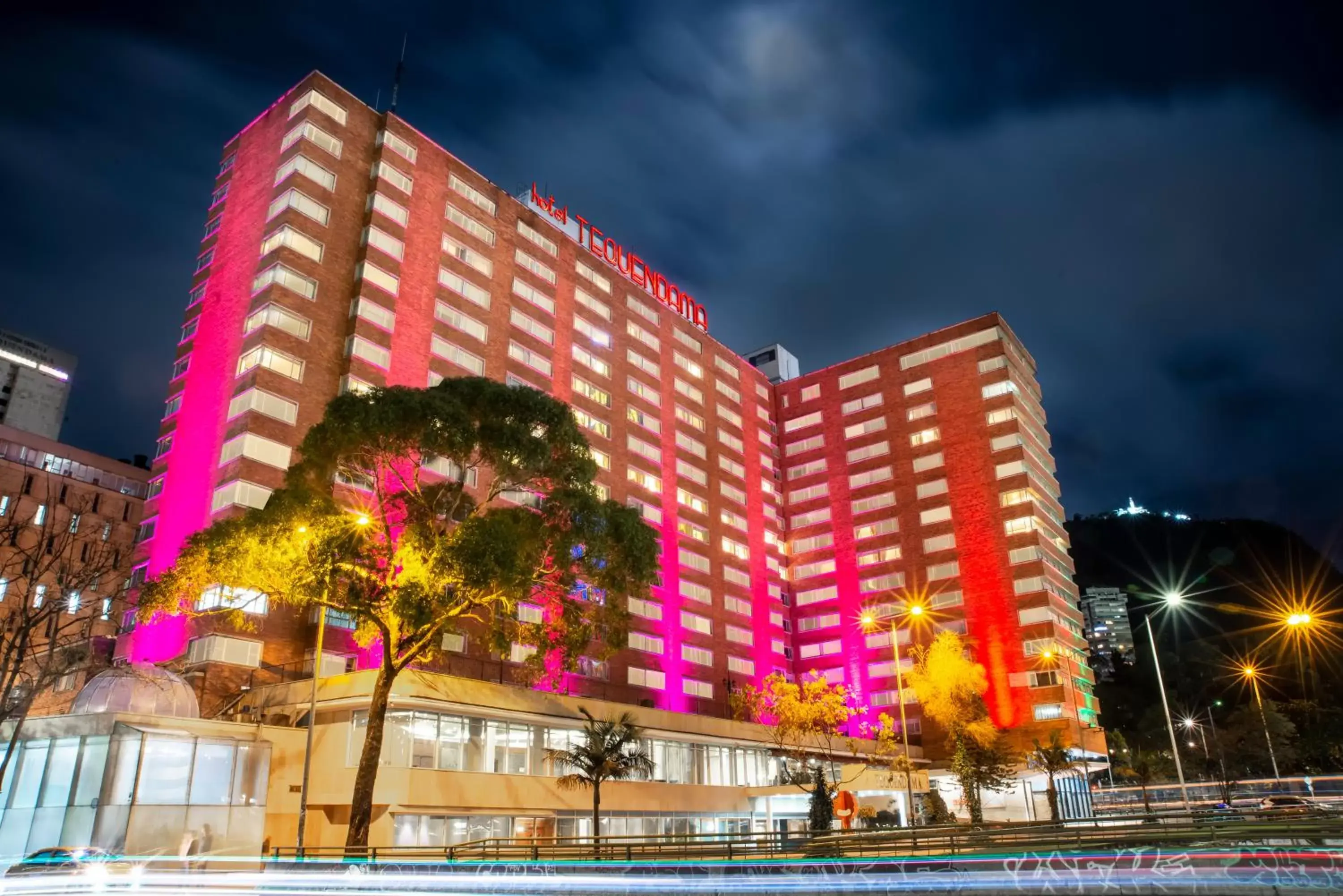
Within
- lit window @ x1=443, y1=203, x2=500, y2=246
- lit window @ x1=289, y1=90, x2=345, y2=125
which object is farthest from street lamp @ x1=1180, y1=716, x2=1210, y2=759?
lit window @ x1=289, y1=90, x2=345, y2=125

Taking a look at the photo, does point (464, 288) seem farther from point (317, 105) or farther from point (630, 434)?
point (630, 434)

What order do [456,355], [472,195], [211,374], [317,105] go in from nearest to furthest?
[211,374] → [317,105] → [456,355] → [472,195]

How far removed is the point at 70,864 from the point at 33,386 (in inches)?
6073

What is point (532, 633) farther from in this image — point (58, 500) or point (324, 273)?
point (58, 500)

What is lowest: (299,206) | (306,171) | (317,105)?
(299,206)

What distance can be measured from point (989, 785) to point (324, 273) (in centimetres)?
5820

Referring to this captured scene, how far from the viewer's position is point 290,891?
24.2 meters

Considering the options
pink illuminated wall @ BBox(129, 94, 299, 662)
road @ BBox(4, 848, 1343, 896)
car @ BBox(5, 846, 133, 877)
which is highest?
pink illuminated wall @ BBox(129, 94, 299, 662)

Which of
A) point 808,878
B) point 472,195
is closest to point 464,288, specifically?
point 472,195

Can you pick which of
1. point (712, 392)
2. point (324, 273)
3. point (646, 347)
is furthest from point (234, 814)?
point (712, 392)

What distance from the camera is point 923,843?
2853 centimetres

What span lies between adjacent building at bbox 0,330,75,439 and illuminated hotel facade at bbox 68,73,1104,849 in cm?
9968

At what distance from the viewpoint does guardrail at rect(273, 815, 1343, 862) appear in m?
22.5

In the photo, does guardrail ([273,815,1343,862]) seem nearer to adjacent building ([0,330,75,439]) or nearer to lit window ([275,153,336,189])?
lit window ([275,153,336,189])
